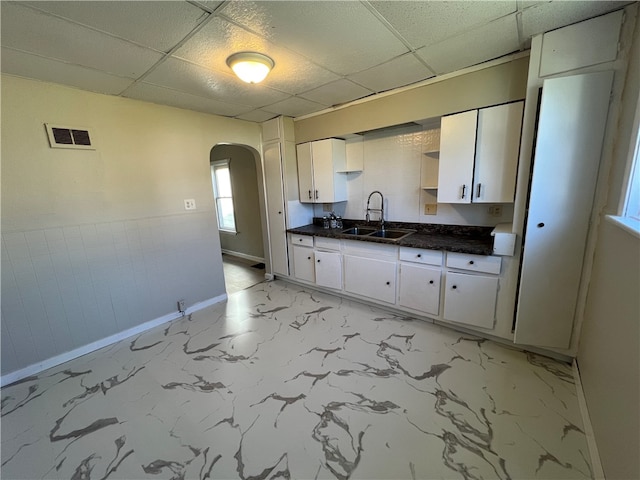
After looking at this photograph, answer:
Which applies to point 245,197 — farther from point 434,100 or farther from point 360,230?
point 434,100

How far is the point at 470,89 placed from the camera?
224 centimetres

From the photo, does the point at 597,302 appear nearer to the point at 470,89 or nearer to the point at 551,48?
the point at 551,48

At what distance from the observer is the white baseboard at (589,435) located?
128 centimetres

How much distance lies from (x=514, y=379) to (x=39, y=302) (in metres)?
3.81

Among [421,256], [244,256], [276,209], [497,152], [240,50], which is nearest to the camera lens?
[240,50]

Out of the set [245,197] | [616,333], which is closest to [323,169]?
[245,197]

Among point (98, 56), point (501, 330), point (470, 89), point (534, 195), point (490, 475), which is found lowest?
point (490, 475)

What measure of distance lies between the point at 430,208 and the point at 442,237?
40 cm

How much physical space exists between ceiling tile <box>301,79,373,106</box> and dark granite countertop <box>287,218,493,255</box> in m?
1.52

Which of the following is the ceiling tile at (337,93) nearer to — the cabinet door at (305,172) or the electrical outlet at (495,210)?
the cabinet door at (305,172)

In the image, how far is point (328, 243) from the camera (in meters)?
3.34

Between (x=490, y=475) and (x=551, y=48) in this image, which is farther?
(x=551, y=48)

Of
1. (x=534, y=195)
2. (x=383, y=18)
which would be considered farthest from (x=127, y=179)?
(x=534, y=195)

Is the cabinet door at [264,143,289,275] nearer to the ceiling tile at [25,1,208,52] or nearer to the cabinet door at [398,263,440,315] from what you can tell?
the cabinet door at [398,263,440,315]
